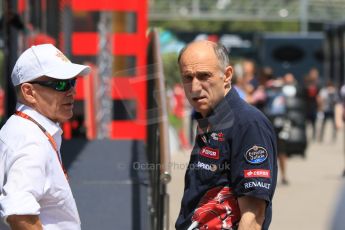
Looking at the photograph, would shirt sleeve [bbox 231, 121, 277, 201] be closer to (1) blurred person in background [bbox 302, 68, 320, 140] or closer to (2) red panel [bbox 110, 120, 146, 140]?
(2) red panel [bbox 110, 120, 146, 140]

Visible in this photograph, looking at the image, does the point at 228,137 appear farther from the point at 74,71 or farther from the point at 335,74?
the point at 335,74

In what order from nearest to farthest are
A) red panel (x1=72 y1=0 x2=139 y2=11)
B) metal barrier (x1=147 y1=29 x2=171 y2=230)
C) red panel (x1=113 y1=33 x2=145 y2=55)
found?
metal barrier (x1=147 y1=29 x2=171 y2=230) < red panel (x1=72 y1=0 x2=139 y2=11) < red panel (x1=113 y1=33 x2=145 y2=55)

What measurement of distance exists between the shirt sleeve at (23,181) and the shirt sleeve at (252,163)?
0.75 m

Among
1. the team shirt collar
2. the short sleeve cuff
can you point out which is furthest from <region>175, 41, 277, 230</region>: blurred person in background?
the short sleeve cuff

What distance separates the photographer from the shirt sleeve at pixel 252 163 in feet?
11.9

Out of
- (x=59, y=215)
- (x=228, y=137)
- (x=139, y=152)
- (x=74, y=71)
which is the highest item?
(x=74, y=71)

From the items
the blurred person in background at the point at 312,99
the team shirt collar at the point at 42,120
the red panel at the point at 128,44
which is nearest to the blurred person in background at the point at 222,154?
the team shirt collar at the point at 42,120

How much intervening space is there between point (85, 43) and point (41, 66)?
1072 cm

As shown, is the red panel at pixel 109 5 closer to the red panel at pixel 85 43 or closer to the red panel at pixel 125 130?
the red panel at pixel 85 43

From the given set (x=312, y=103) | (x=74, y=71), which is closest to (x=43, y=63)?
(x=74, y=71)

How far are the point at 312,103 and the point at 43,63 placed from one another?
20689 mm

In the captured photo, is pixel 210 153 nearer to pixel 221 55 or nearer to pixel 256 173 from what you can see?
pixel 256 173

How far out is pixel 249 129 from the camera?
12.0 ft

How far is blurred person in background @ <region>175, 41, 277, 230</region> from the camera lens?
A: 3646 millimetres
